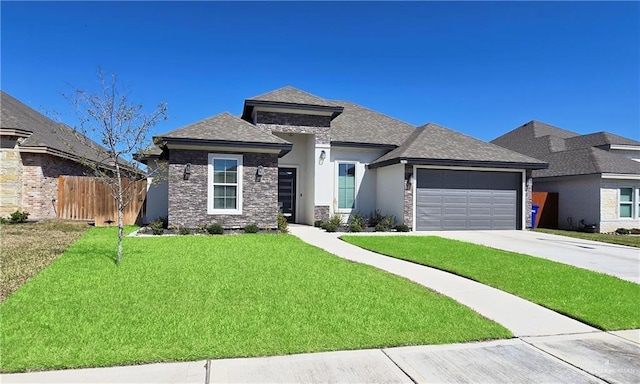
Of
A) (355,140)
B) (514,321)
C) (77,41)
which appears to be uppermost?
(77,41)

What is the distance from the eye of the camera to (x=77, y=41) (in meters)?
13.0

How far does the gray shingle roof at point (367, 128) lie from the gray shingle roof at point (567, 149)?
8284mm

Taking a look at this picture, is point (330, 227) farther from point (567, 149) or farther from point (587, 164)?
point (567, 149)

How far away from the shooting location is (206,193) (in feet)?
46.4

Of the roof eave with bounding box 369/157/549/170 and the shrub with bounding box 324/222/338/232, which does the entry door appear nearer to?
the shrub with bounding box 324/222/338/232

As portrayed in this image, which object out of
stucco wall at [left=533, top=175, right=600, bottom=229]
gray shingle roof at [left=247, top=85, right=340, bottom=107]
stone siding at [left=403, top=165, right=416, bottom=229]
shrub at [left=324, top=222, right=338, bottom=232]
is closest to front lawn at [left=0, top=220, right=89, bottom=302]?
shrub at [left=324, top=222, right=338, bottom=232]

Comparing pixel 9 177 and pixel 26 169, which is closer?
pixel 9 177

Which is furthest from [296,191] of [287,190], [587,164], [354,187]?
[587,164]

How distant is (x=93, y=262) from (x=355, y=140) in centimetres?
1286

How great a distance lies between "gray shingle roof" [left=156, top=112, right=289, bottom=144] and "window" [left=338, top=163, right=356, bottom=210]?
4316 millimetres

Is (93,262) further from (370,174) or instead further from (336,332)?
(370,174)

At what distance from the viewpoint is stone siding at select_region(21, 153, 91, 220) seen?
50.3 ft

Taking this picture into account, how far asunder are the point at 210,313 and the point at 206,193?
32.6 ft

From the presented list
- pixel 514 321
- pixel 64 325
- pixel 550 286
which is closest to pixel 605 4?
pixel 550 286
